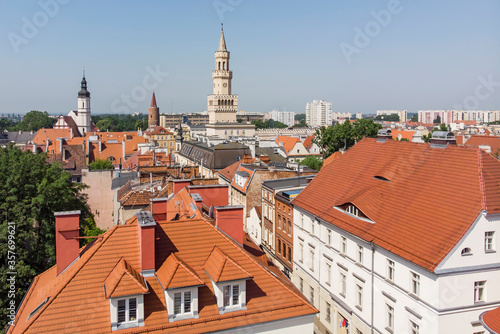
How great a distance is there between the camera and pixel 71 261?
46.4ft

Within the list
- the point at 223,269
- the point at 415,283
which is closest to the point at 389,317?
→ the point at 415,283

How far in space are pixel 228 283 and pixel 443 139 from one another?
50.8 ft

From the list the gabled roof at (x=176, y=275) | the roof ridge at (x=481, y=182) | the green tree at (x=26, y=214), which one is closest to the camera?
the gabled roof at (x=176, y=275)

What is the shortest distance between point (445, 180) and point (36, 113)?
609 ft

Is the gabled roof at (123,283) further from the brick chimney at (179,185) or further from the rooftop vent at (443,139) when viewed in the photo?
the rooftop vent at (443,139)

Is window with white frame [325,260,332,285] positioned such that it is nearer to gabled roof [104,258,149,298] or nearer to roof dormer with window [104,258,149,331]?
gabled roof [104,258,149,298]

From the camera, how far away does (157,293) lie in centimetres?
1218

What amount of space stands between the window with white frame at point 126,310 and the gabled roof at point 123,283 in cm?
32

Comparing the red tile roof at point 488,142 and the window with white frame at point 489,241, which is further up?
the red tile roof at point 488,142

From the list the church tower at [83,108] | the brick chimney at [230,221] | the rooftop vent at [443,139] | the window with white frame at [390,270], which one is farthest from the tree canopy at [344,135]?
the church tower at [83,108]

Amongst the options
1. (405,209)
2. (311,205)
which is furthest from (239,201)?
(405,209)

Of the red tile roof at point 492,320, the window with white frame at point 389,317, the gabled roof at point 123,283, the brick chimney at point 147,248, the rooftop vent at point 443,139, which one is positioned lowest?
the window with white frame at point 389,317

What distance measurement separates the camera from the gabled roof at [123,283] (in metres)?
11.1

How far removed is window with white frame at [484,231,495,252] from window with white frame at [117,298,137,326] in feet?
47.1
